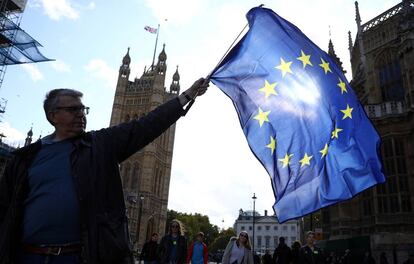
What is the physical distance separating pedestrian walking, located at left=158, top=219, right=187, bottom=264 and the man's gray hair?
24.4ft

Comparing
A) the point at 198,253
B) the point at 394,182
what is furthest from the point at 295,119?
the point at 394,182

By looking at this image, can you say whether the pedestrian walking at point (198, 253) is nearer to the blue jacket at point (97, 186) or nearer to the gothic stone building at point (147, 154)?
the blue jacket at point (97, 186)

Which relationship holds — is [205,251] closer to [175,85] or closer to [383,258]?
[383,258]

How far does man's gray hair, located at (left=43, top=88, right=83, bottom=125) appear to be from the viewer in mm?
2811

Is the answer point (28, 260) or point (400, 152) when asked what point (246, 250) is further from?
point (400, 152)

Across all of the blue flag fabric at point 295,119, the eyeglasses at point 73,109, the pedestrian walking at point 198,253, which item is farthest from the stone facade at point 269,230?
the eyeglasses at point 73,109

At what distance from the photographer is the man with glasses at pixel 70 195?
7.64ft

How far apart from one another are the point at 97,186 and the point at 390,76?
23145mm

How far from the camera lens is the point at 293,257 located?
33.5 feet

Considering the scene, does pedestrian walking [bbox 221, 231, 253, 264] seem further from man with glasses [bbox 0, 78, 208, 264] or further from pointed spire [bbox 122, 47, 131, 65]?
pointed spire [bbox 122, 47, 131, 65]

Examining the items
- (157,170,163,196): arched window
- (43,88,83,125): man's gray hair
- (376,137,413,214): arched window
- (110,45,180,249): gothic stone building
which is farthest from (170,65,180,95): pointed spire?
(43,88,83,125): man's gray hair

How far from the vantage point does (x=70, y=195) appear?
242cm

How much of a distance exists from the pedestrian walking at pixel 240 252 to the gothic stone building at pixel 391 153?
36.8 feet

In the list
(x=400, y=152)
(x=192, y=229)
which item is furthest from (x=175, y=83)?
(x=400, y=152)
